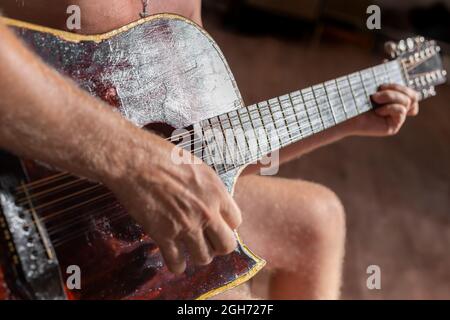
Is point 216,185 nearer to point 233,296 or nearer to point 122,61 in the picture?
point 122,61

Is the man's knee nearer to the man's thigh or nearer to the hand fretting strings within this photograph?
the man's thigh

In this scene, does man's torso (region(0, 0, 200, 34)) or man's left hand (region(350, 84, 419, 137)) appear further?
man's left hand (region(350, 84, 419, 137))

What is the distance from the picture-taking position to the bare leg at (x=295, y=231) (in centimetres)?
90

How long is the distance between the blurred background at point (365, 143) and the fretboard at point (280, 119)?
0.48m

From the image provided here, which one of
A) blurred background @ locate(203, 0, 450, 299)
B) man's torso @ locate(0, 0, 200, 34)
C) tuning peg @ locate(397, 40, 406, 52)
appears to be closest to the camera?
man's torso @ locate(0, 0, 200, 34)

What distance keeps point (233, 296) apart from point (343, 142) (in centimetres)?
112

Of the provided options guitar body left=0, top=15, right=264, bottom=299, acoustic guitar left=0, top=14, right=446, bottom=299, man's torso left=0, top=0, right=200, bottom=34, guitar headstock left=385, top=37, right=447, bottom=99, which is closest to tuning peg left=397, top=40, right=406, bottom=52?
guitar headstock left=385, top=37, right=447, bottom=99

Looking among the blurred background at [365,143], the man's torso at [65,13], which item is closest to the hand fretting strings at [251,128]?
the man's torso at [65,13]

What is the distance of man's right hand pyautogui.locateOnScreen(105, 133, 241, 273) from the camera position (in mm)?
549

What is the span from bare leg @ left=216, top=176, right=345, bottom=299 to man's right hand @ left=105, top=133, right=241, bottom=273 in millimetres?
284

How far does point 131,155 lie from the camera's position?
544 mm

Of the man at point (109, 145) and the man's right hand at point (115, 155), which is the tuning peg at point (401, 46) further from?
the man's right hand at point (115, 155)

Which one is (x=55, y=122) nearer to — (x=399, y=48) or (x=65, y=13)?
(x=65, y=13)

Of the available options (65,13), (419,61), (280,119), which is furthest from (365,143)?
(65,13)
